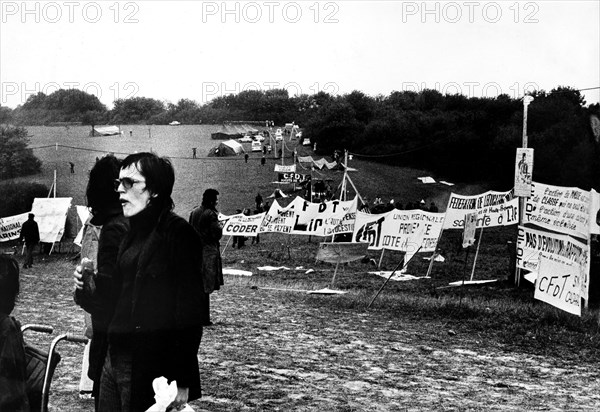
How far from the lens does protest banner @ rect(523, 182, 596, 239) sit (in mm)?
14531

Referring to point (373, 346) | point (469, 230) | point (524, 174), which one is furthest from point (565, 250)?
point (469, 230)

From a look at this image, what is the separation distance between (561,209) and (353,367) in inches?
309

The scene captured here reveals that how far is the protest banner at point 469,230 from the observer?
1891 centimetres

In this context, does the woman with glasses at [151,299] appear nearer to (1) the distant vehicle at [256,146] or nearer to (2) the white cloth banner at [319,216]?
(2) the white cloth banner at [319,216]

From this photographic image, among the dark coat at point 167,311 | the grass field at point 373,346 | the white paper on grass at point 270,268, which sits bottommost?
the white paper on grass at point 270,268

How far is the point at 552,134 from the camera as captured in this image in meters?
54.2

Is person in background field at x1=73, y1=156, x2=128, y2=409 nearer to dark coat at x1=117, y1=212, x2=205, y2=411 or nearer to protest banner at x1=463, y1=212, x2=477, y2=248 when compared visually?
dark coat at x1=117, y1=212, x2=205, y2=411

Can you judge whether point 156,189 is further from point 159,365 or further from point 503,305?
point 503,305

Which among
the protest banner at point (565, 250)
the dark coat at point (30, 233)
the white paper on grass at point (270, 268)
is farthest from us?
the dark coat at point (30, 233)

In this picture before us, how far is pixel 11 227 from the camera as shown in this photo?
30062mm

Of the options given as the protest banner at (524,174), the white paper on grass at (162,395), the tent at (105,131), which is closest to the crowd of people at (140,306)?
the white paper on grass at (162,395)

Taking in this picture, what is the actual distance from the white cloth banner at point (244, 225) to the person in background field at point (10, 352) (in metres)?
23.4

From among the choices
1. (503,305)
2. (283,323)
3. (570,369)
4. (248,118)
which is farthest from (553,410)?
(248,118)

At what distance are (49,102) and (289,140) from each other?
1025 inches
